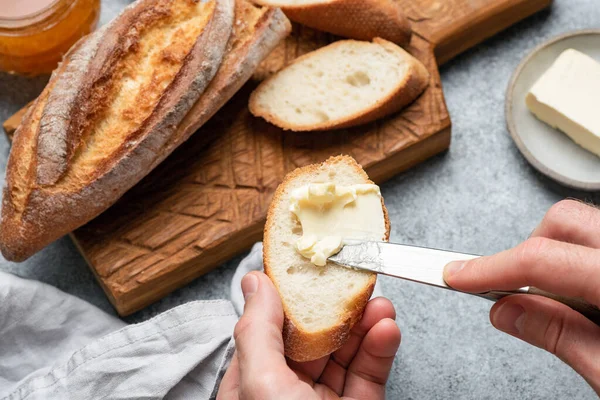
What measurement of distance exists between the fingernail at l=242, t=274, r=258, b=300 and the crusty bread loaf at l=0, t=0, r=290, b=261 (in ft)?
1.96

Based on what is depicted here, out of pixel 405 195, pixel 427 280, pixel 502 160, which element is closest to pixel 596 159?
pixel 502 160

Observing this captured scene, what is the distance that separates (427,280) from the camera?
1616 mm

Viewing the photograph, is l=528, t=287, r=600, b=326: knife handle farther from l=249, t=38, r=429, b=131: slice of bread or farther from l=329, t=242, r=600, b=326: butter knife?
l=249, t=38, r=429, b=131: slice of bread

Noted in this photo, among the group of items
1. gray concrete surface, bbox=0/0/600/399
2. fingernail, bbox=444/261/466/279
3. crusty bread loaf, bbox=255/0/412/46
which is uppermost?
crusty bread loaf, bbox=255/0/412/46

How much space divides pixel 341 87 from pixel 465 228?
Answer: 24.9 inches

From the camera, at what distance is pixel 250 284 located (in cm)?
165

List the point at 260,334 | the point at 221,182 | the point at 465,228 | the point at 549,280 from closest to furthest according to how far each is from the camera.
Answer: the point at 549,280 → the point at 260,334 → the point at 221,182 → the point at 465,228

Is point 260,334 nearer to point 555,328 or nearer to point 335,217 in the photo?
point 335,217

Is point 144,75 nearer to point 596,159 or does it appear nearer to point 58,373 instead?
point 58,373

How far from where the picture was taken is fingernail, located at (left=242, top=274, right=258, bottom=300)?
164 cm

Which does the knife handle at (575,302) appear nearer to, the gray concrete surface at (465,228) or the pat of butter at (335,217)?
the pat of butter at (335,217)

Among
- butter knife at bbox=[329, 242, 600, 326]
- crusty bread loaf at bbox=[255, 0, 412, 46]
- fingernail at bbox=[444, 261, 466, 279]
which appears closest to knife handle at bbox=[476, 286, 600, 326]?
butter knife at bbox=[329, 242, 600, 326]

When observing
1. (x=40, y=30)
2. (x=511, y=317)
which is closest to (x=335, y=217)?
(x=511, y=317)

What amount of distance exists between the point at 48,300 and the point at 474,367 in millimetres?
1360
